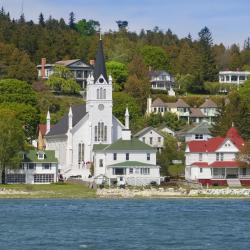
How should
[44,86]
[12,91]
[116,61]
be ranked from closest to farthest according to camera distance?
[12,91] < [44,86] < [116,61]

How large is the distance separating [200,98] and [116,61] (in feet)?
59.9

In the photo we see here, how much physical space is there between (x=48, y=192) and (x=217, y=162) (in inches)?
747

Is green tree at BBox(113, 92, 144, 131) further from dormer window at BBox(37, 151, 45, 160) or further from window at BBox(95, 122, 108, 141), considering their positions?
dormer window at BBox(37, 151, 45, 160)

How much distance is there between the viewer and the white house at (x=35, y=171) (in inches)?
4562

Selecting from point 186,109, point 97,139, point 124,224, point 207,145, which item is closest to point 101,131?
point 97,139

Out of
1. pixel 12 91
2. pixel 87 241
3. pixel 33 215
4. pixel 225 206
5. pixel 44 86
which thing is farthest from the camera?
pixel 44 86

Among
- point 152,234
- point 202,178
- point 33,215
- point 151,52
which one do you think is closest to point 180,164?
point 202,178

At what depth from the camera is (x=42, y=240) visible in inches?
2650

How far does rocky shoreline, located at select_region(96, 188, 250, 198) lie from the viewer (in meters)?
106

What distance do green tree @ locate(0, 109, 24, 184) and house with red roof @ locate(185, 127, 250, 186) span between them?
1581 centimetres

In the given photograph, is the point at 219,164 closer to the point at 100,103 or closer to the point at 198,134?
the point at 100,103

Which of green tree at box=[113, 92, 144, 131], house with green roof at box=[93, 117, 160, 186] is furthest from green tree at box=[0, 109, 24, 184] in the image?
green tree at box=[113, 92, 144, 131]

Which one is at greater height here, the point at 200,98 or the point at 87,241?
the point at 200,98

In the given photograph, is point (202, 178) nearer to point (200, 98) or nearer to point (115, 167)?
point (115, 167)
